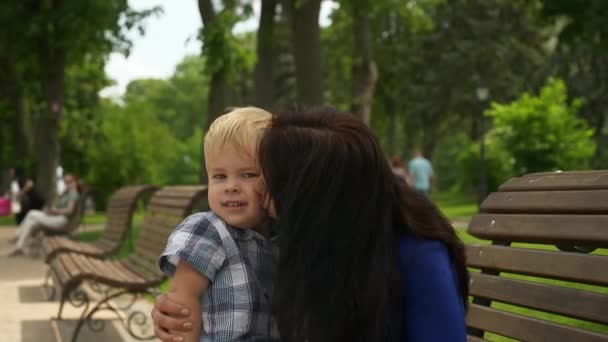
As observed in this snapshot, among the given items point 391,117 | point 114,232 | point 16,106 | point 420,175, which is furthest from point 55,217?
point 391,117

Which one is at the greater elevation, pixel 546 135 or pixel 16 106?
pixel 16 106

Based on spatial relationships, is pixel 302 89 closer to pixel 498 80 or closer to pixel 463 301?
pixel 463 301

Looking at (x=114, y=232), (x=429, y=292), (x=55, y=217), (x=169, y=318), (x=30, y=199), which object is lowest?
(x=30, y=199)

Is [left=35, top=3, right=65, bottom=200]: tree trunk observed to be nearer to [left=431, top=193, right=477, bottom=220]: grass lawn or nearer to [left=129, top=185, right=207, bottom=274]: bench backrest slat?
[left=431, top=193, right=477, bottom=220]: grass lawn

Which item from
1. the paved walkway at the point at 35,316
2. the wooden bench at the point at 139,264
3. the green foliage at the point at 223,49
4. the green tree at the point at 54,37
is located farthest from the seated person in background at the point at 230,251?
the green tree at the point at 54,37

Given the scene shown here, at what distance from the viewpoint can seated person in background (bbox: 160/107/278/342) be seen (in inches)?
108

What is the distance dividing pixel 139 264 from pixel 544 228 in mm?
5856

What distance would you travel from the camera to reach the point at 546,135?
27.2 metres

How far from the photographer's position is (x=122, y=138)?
40500 millimetres

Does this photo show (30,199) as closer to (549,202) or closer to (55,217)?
(55,217)

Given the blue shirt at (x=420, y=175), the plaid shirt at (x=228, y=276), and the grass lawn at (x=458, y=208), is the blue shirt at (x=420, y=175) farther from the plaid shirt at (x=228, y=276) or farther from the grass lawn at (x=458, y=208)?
the plaid shirt at (x=228, y=276)

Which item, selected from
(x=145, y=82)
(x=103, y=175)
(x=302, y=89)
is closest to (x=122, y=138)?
(x=103, y=175)

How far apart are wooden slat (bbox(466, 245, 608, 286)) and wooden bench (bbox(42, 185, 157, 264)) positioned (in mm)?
7062

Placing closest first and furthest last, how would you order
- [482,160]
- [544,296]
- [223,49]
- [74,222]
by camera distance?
[544,296]
[74,222]
[223,49]
[482,160]
